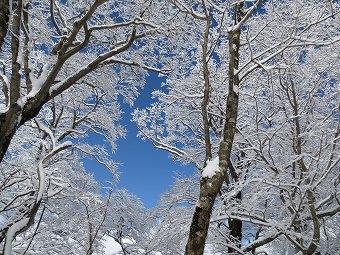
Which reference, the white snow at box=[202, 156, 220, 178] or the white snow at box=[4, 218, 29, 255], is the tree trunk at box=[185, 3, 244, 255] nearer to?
the white snow at box=[202, 156, 220, 178]

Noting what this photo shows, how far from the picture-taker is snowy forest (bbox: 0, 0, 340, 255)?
3811mm

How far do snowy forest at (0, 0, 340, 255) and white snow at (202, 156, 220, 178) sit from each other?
0.02 metres

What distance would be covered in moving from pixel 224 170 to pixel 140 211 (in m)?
12.7

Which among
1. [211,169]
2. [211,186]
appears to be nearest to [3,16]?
[211,169]

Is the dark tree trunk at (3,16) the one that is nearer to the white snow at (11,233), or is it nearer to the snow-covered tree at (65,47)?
the snow-covered tree at (65,47)

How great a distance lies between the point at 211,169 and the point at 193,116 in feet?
24.4

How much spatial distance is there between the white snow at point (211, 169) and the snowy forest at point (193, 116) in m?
0.02

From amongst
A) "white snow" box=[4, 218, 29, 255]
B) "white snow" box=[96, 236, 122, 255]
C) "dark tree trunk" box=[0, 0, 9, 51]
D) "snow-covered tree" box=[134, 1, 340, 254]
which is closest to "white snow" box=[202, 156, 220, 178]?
"snow-covered tree" box=[134, 1, 340, 254]

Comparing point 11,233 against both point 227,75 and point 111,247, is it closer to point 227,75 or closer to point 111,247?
point 227,75

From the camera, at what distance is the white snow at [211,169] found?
3.27 metres

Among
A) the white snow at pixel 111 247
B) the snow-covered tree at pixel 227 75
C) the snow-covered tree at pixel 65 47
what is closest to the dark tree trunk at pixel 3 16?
the snow-covered tree at pixel 65 47

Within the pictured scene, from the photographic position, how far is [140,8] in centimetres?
683

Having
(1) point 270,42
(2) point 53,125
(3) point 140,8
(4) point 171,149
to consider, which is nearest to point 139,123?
(4) point 171,149

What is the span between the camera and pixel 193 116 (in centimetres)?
1070
